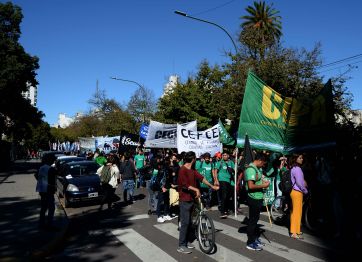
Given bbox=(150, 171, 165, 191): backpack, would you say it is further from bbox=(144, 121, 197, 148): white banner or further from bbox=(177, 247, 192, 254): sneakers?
bbox=(144, 121, 197, 148): white banner

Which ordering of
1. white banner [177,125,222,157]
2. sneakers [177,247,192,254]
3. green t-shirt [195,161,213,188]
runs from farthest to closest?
white banner [177,125,222,157] < green t-shirt [195,161,213,188] < sneakers [177,247,192,254]

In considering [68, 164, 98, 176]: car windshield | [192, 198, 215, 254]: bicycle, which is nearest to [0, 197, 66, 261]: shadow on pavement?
[68, 164, 98, 176]: car windshield

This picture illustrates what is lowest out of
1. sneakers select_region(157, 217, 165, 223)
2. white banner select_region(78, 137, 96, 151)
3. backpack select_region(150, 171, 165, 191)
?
sneakers select_region(157, 217, 165, 223)

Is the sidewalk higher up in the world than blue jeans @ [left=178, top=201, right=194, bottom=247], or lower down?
lower down

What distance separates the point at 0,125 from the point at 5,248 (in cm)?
3627

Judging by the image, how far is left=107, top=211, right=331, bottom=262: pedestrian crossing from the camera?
700cm

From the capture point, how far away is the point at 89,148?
43125 mm

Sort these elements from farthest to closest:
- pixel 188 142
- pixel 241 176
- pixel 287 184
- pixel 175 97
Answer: pixel 175 97 < pixel 188 142 < pixel 241 176 < pixel 287 184

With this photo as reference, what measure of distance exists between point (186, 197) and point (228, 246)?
1285 millimetres

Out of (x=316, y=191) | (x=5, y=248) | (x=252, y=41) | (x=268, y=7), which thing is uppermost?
(x=268, y=7)

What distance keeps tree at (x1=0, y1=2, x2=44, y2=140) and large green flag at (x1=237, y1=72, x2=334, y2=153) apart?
1159 inches

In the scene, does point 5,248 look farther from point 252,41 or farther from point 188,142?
point 252,41

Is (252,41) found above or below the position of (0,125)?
above

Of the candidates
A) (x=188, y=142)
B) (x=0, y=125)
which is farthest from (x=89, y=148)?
(x=188, y=142)
